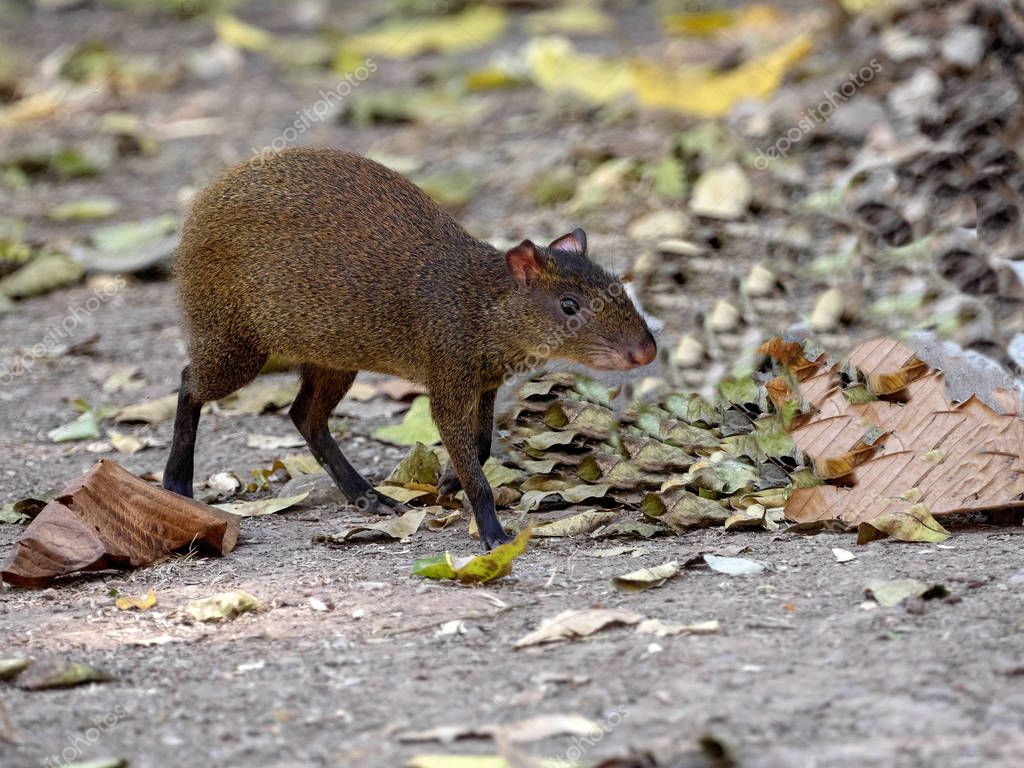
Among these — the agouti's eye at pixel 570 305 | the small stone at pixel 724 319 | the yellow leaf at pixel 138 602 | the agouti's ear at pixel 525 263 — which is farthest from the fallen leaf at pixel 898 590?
the small stone at pixel 724 319

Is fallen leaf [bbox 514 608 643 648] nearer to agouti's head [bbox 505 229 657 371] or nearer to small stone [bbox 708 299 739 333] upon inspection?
agouti's head [bbox 505 229 657 371]

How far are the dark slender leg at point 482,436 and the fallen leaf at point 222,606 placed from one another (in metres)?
1.34

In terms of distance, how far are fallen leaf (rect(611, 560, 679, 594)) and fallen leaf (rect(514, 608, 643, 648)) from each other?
24cm

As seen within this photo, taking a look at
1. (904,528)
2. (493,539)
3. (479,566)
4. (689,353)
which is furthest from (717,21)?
(479,566)

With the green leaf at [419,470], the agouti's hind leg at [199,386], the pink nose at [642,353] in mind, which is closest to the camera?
the pink nose at [642,353]

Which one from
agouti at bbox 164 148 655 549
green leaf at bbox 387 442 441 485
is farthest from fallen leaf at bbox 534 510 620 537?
green leaf at bbox 387 442 441 485

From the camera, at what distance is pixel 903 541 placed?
417 cm

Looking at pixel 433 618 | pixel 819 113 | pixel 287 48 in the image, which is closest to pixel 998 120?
pixel 819 113

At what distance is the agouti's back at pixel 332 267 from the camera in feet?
16.5

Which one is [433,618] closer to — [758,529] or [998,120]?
[758,529]

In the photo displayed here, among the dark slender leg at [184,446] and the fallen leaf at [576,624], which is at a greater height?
the fallen leaf at [576,624]

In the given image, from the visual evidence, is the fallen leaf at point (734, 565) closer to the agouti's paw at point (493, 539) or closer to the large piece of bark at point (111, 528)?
the agouti's paw at point (493, 539)

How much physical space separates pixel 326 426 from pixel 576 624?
7.01 feet

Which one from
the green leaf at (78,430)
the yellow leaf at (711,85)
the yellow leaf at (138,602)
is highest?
the yellow leaf at (711,85)
